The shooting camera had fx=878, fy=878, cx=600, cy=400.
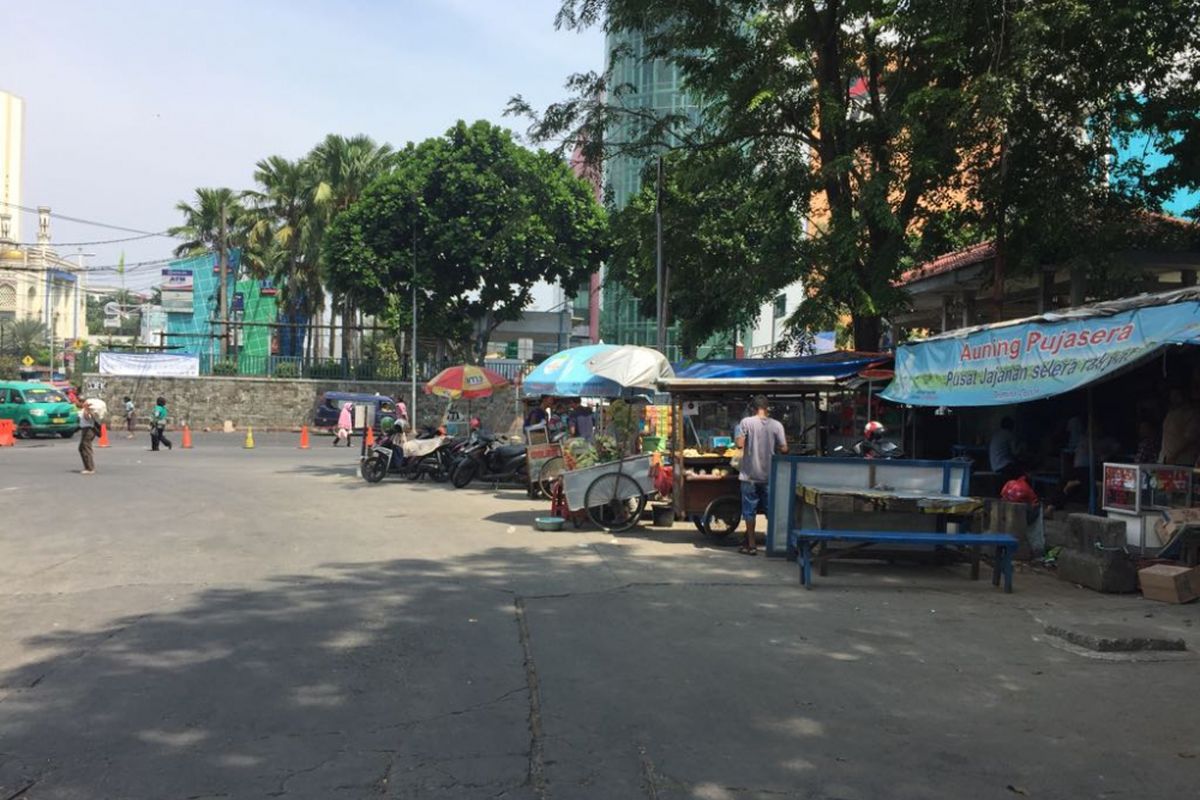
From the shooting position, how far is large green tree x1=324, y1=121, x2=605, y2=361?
34.2 metres

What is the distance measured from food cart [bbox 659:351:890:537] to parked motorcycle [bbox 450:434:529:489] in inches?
191

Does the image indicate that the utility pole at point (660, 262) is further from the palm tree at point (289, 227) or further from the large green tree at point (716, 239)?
the palm tree at point (289, 227)

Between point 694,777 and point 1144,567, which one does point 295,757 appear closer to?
point 694,777

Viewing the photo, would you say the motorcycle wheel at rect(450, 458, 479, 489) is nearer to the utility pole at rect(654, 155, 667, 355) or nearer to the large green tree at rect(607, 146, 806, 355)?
the utility pole at rect(654, 155, 667, 355)

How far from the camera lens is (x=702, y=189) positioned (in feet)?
62.9

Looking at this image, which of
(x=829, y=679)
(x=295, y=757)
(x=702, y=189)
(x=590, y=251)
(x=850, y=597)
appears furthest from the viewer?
(x=590, y=251)

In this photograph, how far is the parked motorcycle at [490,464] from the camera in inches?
715

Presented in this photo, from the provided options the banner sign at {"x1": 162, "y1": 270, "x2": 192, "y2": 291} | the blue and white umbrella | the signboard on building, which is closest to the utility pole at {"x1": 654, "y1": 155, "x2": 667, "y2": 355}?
the blue and white umbrella

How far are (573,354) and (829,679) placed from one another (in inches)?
434

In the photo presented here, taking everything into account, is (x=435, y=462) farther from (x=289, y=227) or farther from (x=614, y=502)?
(x=289, y=227)

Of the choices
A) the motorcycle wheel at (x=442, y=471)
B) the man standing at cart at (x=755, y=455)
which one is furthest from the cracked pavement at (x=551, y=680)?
the motorcycle wheel at (x=442, y=471)

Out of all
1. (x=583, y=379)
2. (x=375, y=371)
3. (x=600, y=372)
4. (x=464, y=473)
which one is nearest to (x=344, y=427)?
(x=375, y=371)

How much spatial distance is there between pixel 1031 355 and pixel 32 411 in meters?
31.7

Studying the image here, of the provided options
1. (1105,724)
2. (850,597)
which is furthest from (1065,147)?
(1105,724)
